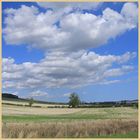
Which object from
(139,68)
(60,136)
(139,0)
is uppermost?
(139,0)

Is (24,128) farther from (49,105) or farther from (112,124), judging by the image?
(49,105)

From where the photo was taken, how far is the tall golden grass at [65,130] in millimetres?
20453

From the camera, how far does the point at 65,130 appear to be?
21.8 metres

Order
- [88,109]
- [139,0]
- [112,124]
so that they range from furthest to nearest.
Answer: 1. [88,109]
2. [112,124]
3. [139,0]

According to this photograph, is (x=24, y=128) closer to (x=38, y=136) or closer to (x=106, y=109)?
(x=38, y=136)

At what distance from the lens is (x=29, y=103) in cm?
5425

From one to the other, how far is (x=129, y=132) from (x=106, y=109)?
77.0ft

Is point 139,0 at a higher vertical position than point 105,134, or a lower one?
higher

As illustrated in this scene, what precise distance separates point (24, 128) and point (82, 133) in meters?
3.12

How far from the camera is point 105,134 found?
2081 cm

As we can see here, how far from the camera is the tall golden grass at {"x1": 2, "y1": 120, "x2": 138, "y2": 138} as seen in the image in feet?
67.1

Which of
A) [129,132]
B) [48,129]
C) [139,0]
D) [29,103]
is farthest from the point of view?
[29,103]

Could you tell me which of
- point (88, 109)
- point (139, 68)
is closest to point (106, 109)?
point (88, 109)

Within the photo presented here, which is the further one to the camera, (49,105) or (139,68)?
(49,105)
